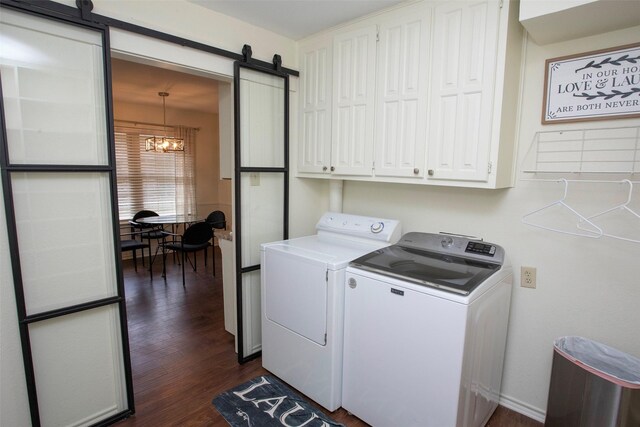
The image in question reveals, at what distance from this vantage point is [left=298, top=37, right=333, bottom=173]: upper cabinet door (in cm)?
253

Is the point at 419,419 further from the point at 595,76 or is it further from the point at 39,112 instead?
the point at 39,112

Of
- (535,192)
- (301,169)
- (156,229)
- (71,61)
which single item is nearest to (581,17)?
(535,192)

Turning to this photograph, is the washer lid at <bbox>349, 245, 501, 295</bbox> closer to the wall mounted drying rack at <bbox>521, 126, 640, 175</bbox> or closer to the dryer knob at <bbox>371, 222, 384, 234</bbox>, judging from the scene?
the dryer knob at <bbox>371, 222, 384, 234</bbox>

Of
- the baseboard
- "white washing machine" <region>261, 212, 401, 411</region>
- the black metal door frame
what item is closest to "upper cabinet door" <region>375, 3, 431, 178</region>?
"white washing machine" <region>261, 212, 401, 411</region>

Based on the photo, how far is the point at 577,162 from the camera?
1799mm

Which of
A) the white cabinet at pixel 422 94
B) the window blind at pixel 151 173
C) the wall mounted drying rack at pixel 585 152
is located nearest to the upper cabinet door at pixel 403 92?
the white cabinet at pixel 422 94

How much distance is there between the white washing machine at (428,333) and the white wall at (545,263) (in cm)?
14

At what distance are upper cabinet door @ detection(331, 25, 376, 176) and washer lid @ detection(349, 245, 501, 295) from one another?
0.61 meters

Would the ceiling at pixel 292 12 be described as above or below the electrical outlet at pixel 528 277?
above

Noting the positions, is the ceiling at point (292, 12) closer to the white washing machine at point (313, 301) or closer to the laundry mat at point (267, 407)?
the white washing machine at point (313, 301)

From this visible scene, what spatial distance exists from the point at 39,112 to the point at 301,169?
65.6 inches

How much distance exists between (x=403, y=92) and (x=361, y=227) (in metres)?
0.93

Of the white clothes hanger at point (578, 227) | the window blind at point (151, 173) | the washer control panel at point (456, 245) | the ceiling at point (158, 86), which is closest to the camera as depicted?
the white clothes hanger at point (578, 227)

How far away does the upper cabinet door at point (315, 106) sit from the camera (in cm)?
253
